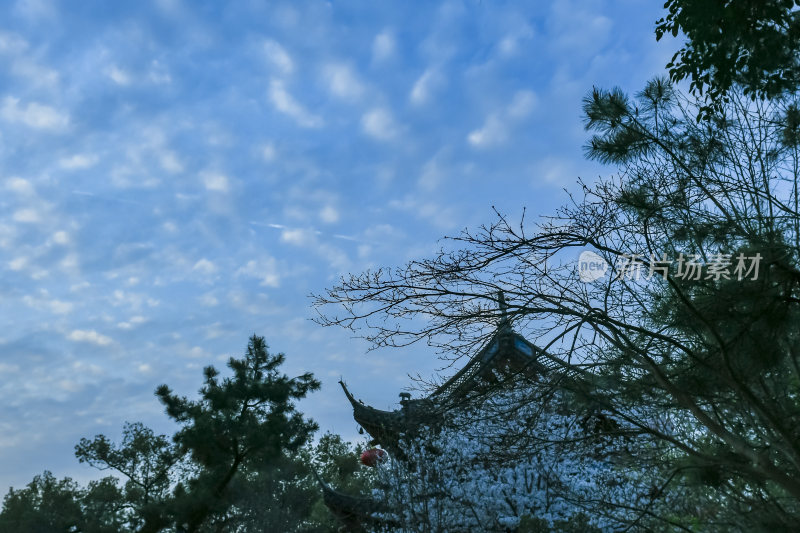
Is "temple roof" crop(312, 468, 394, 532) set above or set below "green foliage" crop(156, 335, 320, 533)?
below

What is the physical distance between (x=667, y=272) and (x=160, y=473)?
19.1 metres

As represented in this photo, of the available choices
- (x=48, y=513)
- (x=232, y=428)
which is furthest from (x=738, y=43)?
(x=48, y=513)

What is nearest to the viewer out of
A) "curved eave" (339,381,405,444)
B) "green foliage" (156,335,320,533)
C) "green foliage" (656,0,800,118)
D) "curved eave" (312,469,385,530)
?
"green foliage" (656,0,800,118)

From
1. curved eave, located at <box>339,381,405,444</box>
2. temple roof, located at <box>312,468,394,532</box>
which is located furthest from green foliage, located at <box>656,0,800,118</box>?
temple roof, located at <box>312,468,394,532</box>

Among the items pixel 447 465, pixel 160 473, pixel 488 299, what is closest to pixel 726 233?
pixel 488 299

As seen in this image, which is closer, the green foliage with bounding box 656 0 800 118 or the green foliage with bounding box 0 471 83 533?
the green foliage with bounding box 656 0 800 118

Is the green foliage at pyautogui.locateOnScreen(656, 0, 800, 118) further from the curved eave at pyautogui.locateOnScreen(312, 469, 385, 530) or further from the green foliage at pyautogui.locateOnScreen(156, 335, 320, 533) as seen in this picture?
Result: the green foliage at pyautogui.locateOnScreen(156, 335, 320, 533)

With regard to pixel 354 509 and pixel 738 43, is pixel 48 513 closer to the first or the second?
pixel 354 509

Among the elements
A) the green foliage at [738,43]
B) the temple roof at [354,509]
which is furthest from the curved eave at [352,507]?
the green foliage at [738,43]

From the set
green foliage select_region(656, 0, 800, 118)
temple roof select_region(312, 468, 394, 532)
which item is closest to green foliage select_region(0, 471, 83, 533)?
temple roof select_region(312, 468, 394, 532)

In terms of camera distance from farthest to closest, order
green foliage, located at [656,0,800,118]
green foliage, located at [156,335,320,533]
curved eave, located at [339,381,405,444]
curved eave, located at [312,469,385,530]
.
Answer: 1. green foliage, located at [156,335,320,533]
2. curved eave, located at [312,469,385,530]
3. curved eave, located at [339,381,405,444]
4. green foliage, located at [656,0,800,118]

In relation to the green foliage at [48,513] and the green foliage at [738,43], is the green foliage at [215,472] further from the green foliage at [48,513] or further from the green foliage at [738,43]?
the green foliage at [738,43]

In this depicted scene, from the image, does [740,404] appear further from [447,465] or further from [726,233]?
[447,465]

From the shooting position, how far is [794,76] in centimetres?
507
